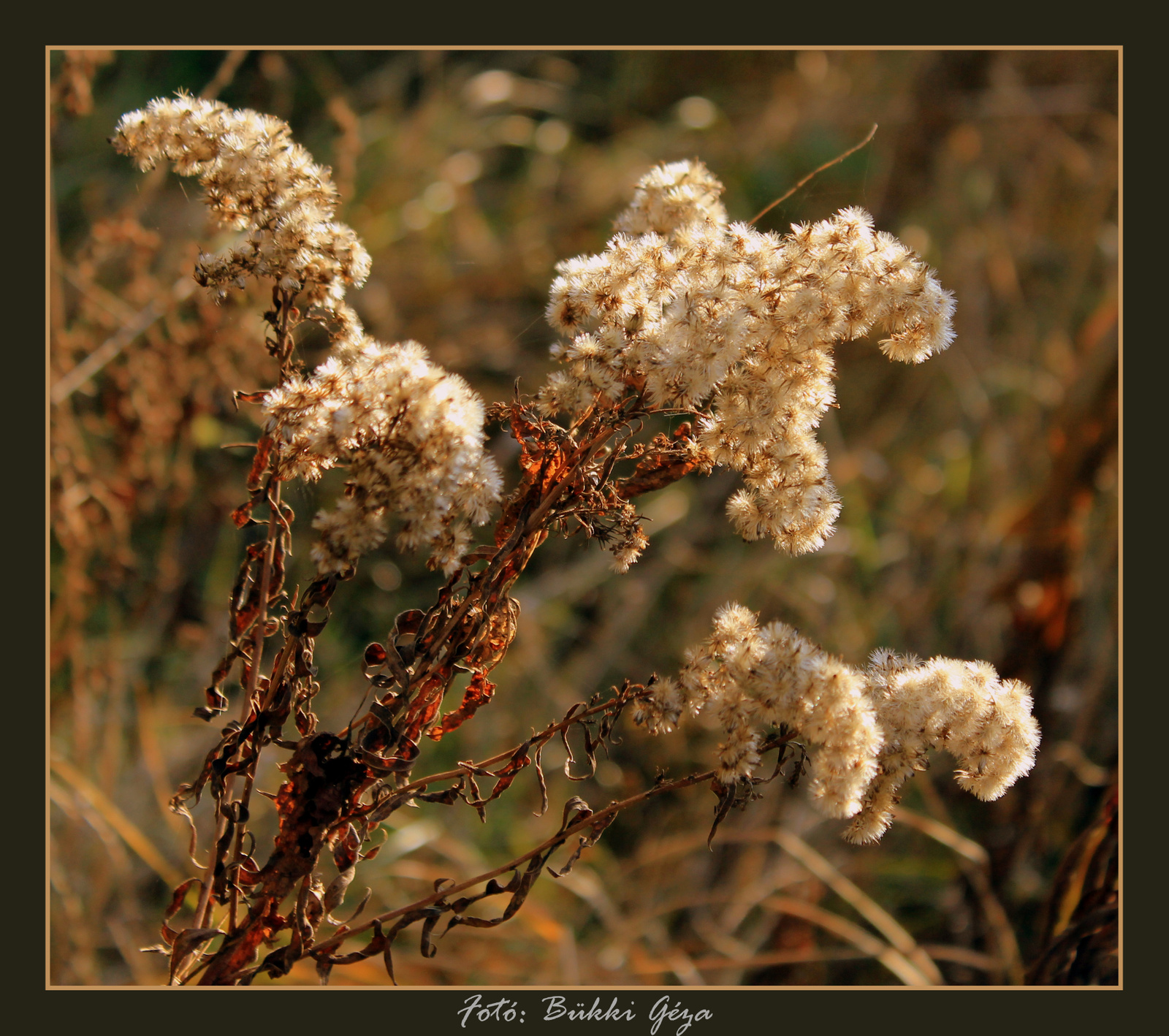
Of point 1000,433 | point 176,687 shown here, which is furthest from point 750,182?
point 176,687

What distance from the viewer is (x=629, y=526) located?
3.32 feet

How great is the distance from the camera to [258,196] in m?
1.01

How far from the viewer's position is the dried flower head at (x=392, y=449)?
2.81 ft

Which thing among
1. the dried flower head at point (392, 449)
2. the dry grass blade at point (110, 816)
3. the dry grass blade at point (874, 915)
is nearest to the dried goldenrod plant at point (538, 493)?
the dried flower head at point (392, 449)

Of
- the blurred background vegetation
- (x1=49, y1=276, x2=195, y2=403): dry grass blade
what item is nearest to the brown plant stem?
the blurred background vegetation

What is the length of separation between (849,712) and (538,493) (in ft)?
1.38

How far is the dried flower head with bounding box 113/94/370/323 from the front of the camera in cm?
100

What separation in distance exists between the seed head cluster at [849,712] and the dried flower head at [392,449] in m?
0.32

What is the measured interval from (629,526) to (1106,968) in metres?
1.35

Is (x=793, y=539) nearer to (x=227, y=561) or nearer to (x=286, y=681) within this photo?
(x=286, y=681)

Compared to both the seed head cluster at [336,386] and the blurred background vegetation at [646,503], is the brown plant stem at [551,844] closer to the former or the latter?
the seed head cluster at [336,386]

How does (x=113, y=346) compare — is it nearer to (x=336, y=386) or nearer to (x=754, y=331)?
(x=336, y=386)

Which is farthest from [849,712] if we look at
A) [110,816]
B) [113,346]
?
[113,346]

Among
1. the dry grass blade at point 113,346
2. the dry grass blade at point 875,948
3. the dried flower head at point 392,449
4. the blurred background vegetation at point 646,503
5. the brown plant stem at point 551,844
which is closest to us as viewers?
the dried flower head at point 392,449
